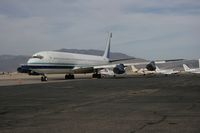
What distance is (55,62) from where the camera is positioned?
5391 cm

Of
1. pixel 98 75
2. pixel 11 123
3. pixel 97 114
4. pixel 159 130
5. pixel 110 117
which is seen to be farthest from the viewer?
pixel 98 75

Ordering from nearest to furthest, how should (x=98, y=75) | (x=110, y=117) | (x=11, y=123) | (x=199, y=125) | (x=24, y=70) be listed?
1. (x=199, y=125)
2. (x=11, y=123)
3. (x=110, y=117)
4. (x=24, y=70)
5. (x=98, y=75)

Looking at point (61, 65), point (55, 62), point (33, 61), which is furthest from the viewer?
point (61, 65)

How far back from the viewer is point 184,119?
11.4 m

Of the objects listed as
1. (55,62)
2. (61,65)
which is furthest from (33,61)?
(61,65)

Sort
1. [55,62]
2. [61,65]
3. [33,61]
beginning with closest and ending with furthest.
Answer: [33,61] → [55,62] → [61,65]

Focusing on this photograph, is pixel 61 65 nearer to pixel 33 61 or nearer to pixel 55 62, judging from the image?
pixel 55 62

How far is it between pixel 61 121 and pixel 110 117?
1567mm

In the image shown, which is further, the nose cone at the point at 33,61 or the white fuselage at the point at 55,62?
the white fuselage at the point at 55,62

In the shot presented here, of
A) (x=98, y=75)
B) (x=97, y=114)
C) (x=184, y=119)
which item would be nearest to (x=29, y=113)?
(x=97, y=114)

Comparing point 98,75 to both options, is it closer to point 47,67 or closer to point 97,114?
point 47,67

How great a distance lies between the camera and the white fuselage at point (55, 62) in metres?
52.0

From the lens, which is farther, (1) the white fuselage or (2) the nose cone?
(1) the white fuselage

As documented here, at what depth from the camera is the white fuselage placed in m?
52.0
